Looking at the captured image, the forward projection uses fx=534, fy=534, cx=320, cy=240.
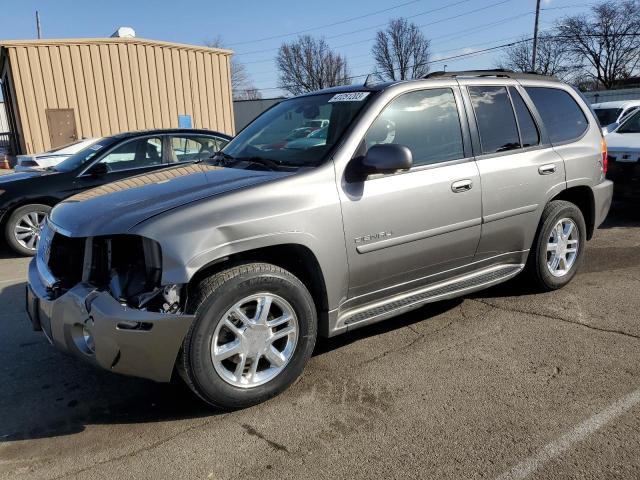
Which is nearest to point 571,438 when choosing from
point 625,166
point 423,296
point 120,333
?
point 423,296

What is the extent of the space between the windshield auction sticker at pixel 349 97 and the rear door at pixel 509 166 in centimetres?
86

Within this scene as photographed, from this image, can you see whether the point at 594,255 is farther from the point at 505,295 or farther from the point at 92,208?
the point at 92,208

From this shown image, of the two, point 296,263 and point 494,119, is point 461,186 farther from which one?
point 296,263

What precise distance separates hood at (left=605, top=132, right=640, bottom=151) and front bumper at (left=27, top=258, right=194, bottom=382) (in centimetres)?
718

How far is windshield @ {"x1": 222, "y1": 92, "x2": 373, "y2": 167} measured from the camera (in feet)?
11.4

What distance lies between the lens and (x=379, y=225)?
3.32 metres

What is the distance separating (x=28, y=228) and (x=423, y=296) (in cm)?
552

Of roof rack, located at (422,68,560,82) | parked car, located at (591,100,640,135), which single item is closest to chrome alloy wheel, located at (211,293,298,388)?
roof rack, located at (422,68,560,82)

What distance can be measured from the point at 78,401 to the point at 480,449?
2287mm

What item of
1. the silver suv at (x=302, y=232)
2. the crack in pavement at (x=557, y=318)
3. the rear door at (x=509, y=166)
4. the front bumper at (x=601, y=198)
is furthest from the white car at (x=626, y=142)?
the crack in pavement at (x=557, y=318)

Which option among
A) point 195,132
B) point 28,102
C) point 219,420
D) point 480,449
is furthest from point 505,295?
point 28,102

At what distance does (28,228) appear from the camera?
22.6 feet

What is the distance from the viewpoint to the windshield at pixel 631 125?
341 inches

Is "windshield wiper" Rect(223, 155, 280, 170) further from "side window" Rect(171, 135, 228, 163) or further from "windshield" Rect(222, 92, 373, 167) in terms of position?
"side window" Rect(171, 135, 228, 163)
